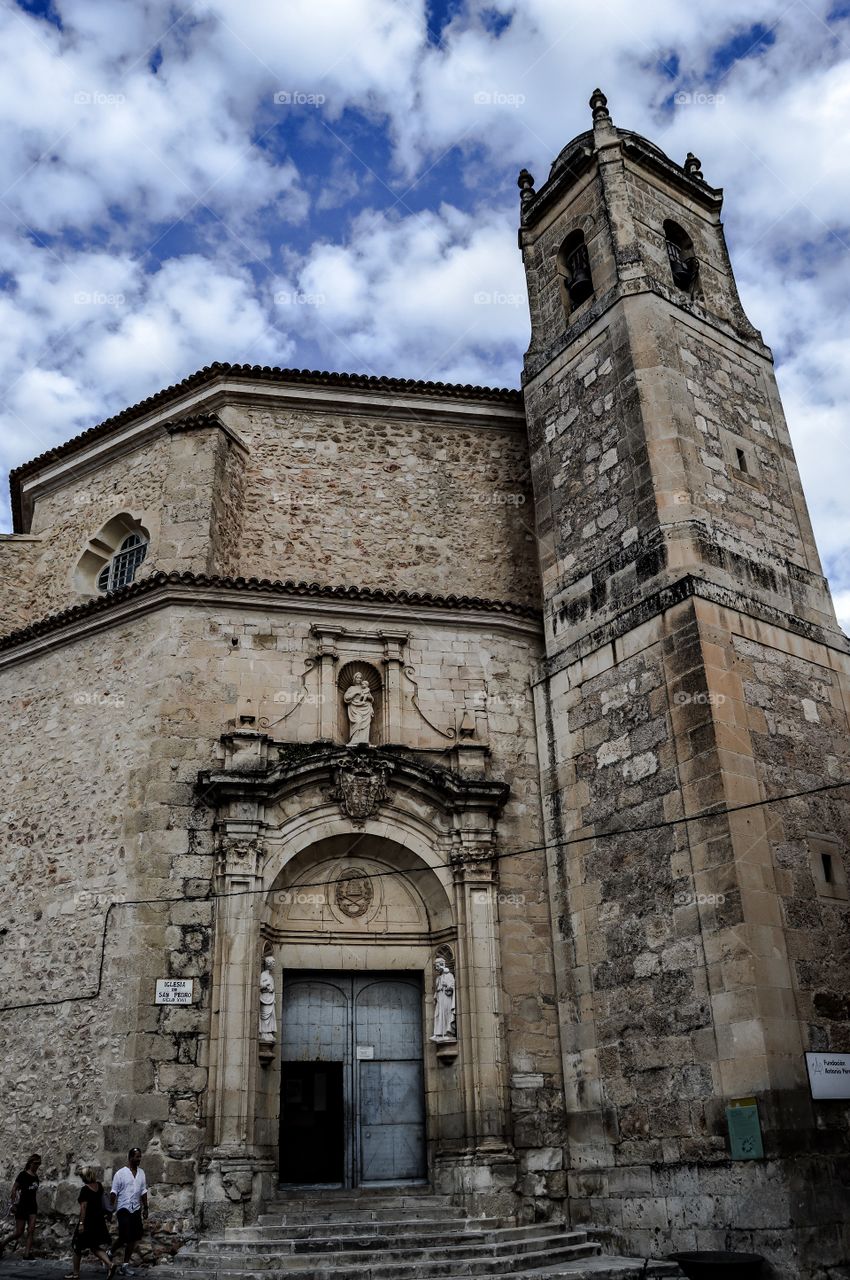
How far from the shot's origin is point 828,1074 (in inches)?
347

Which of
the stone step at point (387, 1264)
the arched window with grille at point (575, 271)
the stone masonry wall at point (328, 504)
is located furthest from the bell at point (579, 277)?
the stone step at point (387, 1264)

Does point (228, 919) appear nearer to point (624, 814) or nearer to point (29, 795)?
point (29, 795)

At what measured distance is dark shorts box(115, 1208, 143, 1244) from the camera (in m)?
8.61

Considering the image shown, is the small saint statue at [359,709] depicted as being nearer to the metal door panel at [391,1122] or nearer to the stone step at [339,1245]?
the metal door panel at [391,1122]

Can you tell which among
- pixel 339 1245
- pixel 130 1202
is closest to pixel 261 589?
pixel 130 1202

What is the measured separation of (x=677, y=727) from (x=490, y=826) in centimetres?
247

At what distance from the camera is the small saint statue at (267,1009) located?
10117 millimetres

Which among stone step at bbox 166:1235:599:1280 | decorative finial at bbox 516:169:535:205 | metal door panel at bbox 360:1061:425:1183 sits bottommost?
stone step at bbox 166:1235:599:1280

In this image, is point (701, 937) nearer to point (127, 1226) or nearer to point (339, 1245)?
point (339, 1245)

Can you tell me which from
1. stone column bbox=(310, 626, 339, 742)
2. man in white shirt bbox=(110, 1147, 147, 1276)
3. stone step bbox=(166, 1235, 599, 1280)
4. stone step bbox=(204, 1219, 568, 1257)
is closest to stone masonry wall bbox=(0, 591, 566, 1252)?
stone column bbox=(310, 626, 339, 742)

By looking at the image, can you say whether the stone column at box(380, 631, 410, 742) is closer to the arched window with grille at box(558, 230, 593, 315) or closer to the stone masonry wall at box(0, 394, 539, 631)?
Answer: the stone masonry wall at box(0, 394, 539, 631)

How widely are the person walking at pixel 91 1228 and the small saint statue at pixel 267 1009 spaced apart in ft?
6.57

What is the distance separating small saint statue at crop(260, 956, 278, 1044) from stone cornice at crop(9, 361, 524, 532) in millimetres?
8058

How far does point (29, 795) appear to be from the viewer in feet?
38.2
